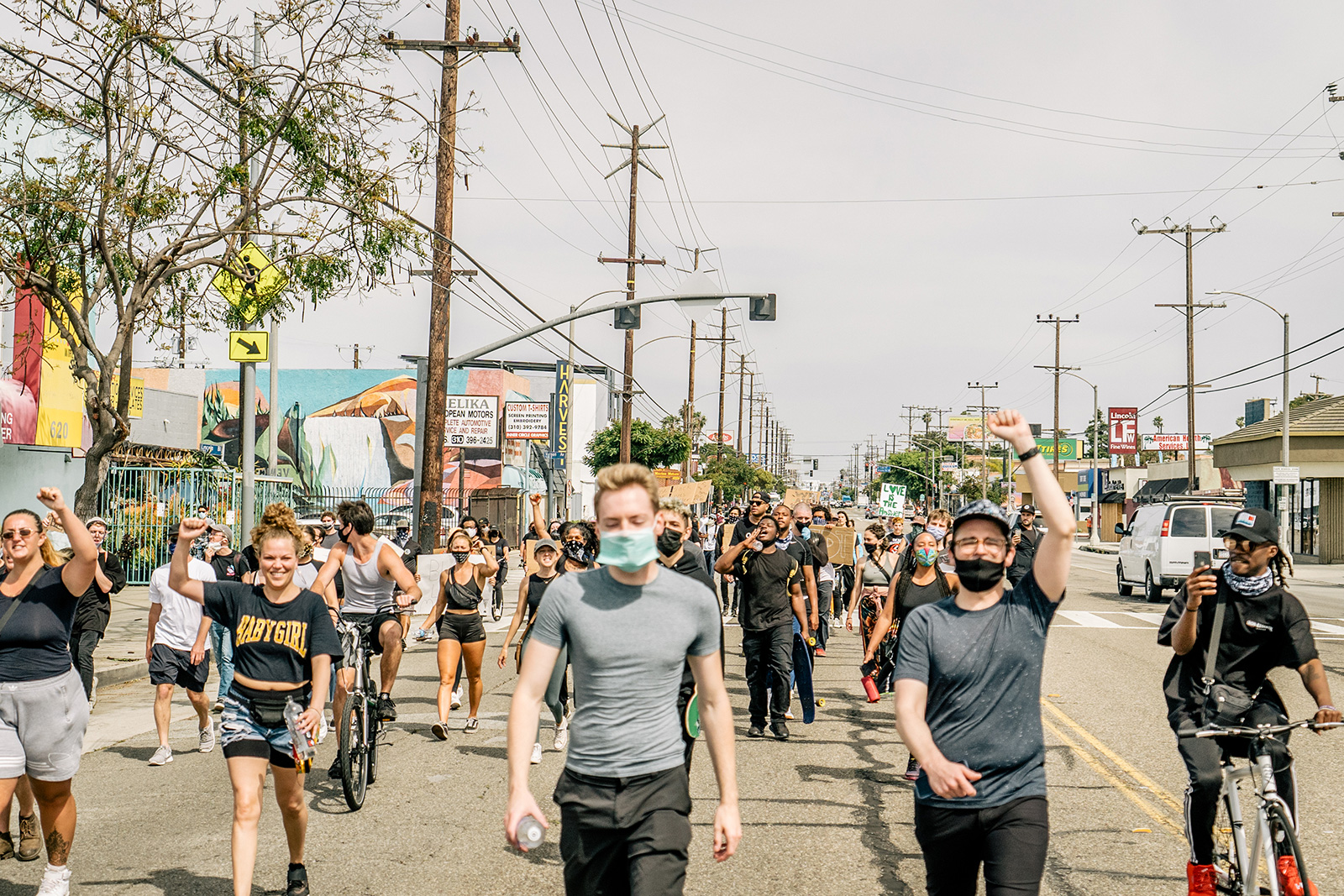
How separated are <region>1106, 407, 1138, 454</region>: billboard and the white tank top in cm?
7507

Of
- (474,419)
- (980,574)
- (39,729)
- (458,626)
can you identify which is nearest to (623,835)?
(980,574)

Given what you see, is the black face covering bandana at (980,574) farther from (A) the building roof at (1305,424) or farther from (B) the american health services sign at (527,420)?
(B) the american health services sign at (527,420)

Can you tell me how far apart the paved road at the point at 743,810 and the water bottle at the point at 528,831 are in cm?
271

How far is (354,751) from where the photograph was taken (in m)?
7.89

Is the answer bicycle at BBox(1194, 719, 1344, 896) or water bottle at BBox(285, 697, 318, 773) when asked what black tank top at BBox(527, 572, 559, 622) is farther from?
bicycle at BBox(1194, 719, 1344, 896)

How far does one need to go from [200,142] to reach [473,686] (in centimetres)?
690

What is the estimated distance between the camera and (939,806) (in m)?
3.88

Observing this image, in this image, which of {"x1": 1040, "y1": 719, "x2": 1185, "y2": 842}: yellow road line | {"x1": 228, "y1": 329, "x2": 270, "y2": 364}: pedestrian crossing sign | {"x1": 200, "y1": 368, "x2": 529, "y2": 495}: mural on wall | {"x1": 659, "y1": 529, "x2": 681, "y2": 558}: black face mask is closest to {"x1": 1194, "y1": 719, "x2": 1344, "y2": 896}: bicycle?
{"x1": 1040, "y1": 719, "x2": 1185, "y2": 842}: yellow road line

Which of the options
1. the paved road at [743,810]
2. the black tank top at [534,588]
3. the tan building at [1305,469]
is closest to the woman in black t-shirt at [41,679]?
the paved road at [743,810]

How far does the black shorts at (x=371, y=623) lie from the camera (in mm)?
9109

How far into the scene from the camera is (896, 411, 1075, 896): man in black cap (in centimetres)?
376

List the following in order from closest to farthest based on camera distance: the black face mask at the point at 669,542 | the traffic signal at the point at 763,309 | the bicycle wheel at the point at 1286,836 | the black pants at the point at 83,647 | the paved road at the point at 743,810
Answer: the bicycle wheel at the point at 1286,836 → the paved road at the point at 743,810 → the black face mask at the point at 669,542 → the black pants at the point at 83,647 → the traffic signal at the point at 763,309

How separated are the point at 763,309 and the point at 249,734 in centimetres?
1519

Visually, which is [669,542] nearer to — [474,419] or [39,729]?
[39,729]
